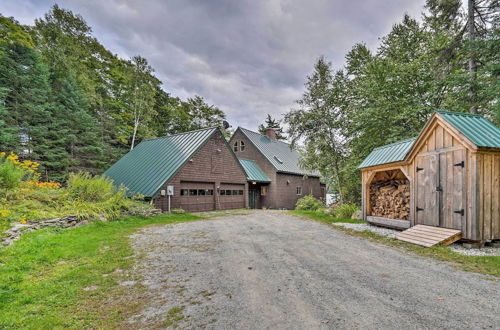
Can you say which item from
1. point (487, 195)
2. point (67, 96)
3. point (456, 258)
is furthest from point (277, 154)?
point (67, 96)

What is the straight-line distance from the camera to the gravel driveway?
96.3 inches

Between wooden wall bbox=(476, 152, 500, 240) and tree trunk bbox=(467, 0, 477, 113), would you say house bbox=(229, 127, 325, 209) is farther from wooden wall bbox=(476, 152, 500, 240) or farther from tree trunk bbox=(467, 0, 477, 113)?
wooden wall bbox=(476, 152, 500, 240)

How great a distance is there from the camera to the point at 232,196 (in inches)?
666

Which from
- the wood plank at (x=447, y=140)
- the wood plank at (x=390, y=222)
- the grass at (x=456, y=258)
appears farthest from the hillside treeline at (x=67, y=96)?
the wood plank at (x=447, y=140)

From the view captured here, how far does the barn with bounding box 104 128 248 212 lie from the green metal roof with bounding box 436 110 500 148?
39.7 feet

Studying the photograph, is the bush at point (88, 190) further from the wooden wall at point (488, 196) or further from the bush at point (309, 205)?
the wooden wall at point (488, 196)

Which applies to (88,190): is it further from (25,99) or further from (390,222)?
(25,99)

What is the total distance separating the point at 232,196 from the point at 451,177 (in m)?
13.1

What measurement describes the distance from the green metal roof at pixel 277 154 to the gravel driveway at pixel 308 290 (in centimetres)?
1560

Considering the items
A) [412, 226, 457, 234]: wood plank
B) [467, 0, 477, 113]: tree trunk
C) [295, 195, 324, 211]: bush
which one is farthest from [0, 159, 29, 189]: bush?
[467, 0, 477, 113]: tree trunk

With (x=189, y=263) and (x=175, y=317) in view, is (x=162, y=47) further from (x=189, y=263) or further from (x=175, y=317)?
(x=175, y=317)

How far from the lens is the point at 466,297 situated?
2924mm

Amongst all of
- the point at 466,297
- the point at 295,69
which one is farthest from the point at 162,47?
the point at 466,297

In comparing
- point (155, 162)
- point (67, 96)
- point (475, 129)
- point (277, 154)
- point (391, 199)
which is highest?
point (67, 96)
